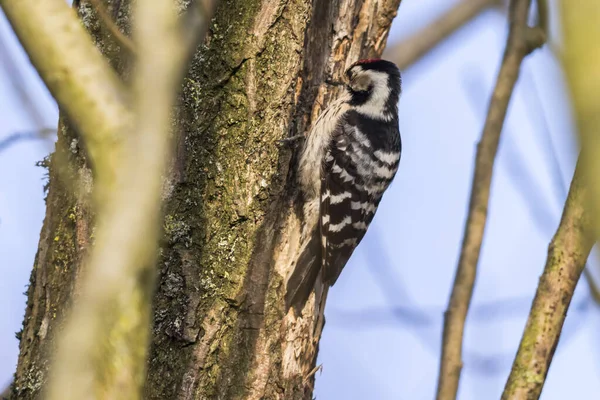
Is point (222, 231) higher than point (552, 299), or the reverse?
point (222, 231)

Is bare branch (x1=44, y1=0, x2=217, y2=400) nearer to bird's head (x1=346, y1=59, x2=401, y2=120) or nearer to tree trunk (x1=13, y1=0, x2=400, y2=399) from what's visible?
tree trunk (x1=13, y1=0, x2=400, y2=399)

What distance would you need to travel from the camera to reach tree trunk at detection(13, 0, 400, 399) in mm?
2447

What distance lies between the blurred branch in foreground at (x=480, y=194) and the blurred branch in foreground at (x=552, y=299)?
27cm

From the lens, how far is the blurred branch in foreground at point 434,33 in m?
4.79

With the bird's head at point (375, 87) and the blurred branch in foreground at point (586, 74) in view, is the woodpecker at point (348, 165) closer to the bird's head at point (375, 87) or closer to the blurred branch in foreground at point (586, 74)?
the bird's head at point (375, 87)

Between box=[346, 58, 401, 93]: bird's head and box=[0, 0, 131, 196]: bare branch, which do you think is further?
box=[346, 58, 401, 93]: bird's head

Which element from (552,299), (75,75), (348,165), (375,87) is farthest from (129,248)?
(375,87)

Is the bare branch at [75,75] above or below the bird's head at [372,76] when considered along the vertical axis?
below

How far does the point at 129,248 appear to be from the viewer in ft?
3.75

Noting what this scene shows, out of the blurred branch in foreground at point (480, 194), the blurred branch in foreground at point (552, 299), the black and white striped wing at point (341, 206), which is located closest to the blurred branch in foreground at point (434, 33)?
the black and white striped wing at point (341, 206)

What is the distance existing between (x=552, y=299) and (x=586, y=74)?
4.87 ft

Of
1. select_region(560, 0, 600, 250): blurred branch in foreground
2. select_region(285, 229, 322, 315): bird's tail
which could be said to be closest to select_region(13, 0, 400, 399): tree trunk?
select_region(285, 229, 322, 315): bird's tail

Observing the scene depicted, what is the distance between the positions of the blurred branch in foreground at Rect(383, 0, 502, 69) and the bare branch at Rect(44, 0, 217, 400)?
11.9ft

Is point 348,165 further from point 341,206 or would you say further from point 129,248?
point 129,248
